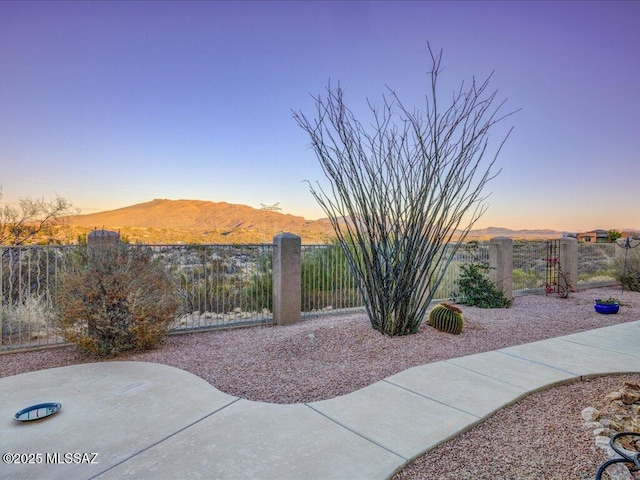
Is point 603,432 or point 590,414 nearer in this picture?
point 603,432

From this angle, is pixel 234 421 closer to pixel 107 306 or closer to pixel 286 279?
pixel 107 306

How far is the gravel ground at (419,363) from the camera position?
2453 millimetres

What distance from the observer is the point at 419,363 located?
4465mm

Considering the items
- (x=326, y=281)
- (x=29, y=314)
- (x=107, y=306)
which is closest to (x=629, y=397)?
(x=107, y=306)

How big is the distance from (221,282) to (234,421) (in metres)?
6.26

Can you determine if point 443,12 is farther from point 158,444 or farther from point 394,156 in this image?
point 158,444

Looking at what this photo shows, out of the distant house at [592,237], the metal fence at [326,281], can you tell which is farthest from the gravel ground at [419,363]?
the distant house at [592,237]

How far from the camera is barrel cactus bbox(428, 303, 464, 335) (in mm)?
5863

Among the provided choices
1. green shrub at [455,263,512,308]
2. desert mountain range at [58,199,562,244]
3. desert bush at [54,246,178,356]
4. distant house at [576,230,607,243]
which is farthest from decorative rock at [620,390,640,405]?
desert mountain range at [58,199,562,244]

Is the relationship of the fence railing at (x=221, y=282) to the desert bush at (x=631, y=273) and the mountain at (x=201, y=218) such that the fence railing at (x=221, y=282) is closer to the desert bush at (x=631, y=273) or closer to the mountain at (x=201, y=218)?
the desert bush at (x=631, y=273)

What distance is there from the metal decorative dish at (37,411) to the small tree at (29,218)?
8.85m

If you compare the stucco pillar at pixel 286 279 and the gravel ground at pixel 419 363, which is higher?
the stucco pillar at pixel 286 279

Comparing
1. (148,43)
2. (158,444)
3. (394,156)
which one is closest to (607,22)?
(394,156)

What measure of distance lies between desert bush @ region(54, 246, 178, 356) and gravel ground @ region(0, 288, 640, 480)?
0.25 meters
